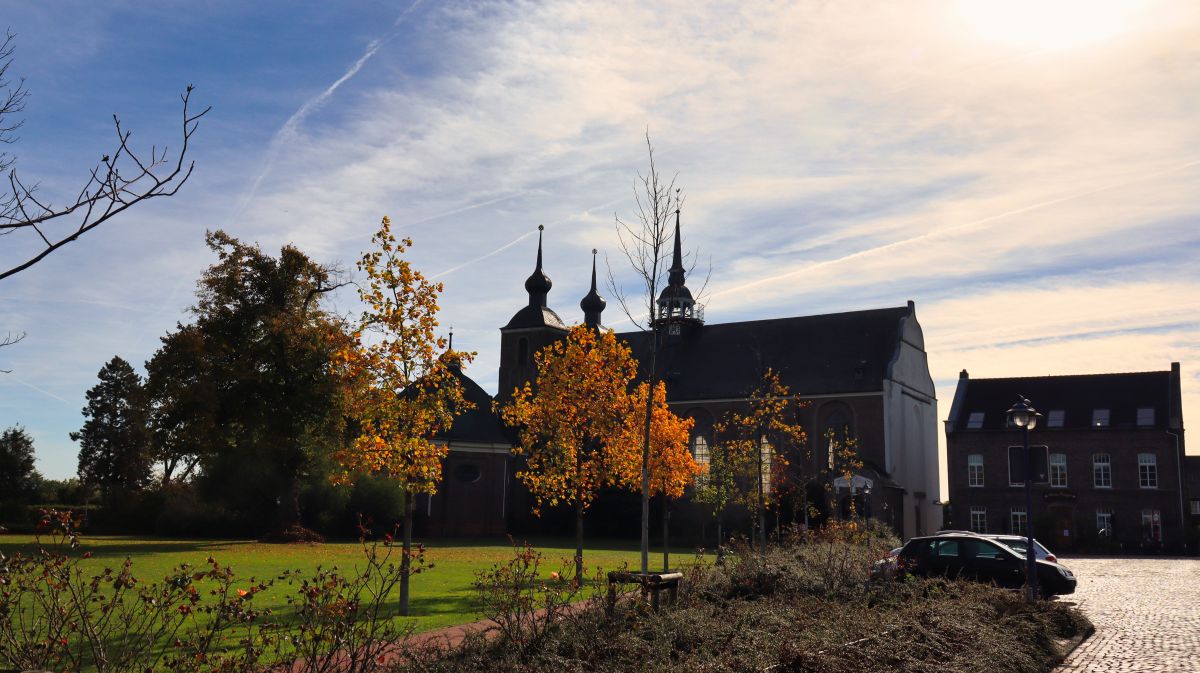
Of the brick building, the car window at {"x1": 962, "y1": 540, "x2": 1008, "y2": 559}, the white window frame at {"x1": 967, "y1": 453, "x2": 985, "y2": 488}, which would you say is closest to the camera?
the car window at {"x1": 962, "y1": 540, "x2": 1008, "y2": 559}

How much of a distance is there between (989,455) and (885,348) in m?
8.59

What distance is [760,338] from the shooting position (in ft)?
187

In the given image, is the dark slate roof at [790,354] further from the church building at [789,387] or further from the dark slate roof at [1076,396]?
the dark slate roof at [1076,396]

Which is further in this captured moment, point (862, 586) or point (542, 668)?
point (862, 586)

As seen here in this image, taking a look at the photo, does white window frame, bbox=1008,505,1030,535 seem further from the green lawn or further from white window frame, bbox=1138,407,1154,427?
the green lawn

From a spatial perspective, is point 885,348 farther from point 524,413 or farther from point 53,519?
point 53,519

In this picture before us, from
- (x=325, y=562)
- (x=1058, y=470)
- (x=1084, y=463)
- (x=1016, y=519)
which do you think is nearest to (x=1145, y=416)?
(x=1084, y=463)

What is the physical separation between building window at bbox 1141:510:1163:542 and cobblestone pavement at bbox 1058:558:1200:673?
60.6ft

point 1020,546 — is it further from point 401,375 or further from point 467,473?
point 467,473

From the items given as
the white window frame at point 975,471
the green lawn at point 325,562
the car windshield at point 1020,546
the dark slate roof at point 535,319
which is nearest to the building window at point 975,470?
the white window frame at point 975,471

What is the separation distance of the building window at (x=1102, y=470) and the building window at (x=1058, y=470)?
140 cm

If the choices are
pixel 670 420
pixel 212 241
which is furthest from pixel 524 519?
pixel 670 420

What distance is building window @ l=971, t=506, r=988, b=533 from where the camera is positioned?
51.8 metres

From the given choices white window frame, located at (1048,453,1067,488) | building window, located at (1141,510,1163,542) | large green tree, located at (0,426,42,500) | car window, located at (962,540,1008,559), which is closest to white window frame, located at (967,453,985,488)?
white window frame, located at (1048,453,1067,488)
